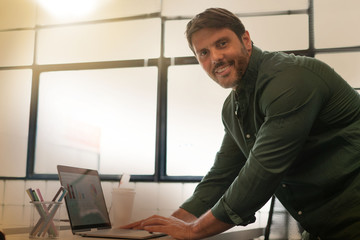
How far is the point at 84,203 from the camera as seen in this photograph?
62.7 inches

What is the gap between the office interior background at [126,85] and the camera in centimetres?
254

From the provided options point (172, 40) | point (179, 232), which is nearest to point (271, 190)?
point (179, 232)

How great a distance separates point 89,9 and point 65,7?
0.67 ft

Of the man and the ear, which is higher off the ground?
the ear

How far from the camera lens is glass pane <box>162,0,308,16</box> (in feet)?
8.42

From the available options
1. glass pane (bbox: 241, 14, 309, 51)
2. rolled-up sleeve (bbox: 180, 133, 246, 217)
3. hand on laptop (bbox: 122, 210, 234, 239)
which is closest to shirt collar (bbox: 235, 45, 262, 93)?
rolled-up sleeve (bbox: 180, 133, 246, 217)

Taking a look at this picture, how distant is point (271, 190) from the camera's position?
1.23 metres

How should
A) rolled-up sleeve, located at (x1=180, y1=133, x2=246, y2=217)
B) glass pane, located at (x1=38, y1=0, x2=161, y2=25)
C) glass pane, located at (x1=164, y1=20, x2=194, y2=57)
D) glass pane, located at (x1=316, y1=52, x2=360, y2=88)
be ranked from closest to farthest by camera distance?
rolled-up sleeve, located at (x1=180, y1=133, x2=246, y2=217) → glass pane, located at (x1=316, y1=52, x2=360, y2=88) → glass pane, located at (x1=164, y1=20, x2=194, y2=57) → glass pane, located at (x1=38, y1=0, x2=161, y2=25)

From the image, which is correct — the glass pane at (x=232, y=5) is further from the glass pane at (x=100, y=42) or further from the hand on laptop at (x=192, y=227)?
the hand on laptop at (x=192, y=227)

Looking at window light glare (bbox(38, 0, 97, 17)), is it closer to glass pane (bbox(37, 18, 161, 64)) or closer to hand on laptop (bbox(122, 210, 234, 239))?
glass pane (bbox(37, 18, 161, 64))

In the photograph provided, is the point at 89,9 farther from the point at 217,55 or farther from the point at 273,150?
the point at 273,150

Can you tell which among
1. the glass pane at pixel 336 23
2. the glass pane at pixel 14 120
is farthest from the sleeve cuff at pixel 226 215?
the glass pane at pixel 14 120

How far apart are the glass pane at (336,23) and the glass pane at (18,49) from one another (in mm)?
1944

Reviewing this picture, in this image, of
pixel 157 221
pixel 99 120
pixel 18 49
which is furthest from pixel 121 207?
pixel 18 49
